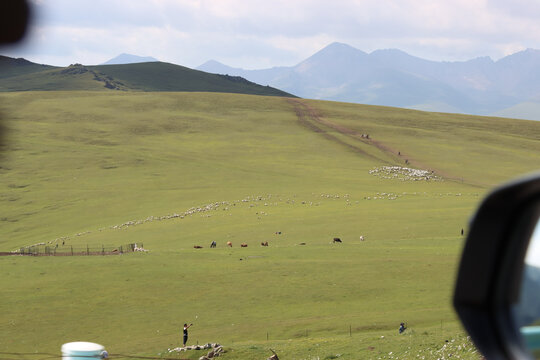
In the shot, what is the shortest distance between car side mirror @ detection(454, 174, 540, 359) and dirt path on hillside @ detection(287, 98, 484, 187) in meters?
75.5

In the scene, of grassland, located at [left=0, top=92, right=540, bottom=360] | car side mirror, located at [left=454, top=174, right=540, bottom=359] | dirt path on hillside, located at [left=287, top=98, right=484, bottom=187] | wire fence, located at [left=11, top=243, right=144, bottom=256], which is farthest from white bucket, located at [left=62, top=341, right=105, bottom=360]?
dirt path on hillside, located at [left=287, top=98, right=484, bottom=187]

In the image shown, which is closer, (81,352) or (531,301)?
(531,301)

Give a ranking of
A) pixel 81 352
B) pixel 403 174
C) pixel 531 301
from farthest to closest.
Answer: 1. pixel 403 174
2. pixel 81 352
3. pixel 531 301

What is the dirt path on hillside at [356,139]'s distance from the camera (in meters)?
86.7

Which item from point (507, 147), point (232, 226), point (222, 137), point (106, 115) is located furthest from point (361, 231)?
point (106, 115)

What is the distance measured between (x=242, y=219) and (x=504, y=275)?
54.0 metres

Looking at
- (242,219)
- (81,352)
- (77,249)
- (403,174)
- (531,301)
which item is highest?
(531,301)

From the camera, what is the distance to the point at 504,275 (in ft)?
9.13

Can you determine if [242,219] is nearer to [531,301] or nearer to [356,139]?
[356,139]

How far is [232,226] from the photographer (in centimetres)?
5384

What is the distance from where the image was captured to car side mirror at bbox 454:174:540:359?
2465mm

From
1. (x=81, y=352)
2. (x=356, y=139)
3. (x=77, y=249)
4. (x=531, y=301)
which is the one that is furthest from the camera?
(x=356, y=139)

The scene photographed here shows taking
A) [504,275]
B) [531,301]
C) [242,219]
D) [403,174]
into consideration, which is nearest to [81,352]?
[504,275]

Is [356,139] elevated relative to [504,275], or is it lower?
elevated
